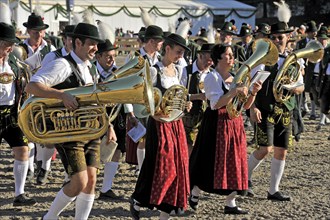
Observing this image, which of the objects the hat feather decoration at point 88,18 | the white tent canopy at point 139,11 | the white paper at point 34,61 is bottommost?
the white paper at point 34,61

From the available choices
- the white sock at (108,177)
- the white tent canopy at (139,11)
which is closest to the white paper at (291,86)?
the white sock at (108,177)

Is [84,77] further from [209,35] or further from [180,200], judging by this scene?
[209,35]

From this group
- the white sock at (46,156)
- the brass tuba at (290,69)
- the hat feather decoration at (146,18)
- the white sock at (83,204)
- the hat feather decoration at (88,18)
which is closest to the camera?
the white sock at (83,204)

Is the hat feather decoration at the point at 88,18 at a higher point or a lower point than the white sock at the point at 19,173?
higher

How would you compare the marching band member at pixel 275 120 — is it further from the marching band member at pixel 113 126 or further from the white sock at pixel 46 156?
the white sock at pixel 46 156

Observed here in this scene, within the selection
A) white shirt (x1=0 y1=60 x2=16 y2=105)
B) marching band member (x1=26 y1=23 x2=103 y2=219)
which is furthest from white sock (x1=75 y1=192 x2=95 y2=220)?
white shirt (x1=0 y1=60 x2=16 y2=105)

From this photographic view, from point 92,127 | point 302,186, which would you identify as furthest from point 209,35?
point 92,127

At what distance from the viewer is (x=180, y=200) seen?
17.0 ft

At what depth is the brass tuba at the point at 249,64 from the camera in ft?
18.1

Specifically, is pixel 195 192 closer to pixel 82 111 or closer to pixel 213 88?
pixel 213 88

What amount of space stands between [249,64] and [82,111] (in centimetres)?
177

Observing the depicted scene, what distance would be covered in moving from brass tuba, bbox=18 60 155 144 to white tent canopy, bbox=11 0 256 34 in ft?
84.1

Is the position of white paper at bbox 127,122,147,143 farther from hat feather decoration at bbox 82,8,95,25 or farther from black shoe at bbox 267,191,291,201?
black shoe at bbox 267,191,291,201

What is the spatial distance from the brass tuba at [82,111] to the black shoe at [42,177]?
2.89m
